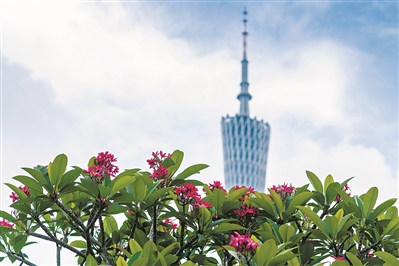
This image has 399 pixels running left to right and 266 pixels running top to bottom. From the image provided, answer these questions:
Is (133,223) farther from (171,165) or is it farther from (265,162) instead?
(265,162)

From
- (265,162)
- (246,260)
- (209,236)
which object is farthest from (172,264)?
(265,162)

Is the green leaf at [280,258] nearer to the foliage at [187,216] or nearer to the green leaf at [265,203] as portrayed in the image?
the foliage at [187,216]

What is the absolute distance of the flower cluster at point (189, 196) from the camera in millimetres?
2689

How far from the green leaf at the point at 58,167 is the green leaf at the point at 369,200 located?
1.75 metres

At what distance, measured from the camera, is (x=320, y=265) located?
277cm

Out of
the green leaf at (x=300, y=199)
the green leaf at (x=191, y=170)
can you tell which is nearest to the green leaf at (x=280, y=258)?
the green leaf at (x=300, y=199)

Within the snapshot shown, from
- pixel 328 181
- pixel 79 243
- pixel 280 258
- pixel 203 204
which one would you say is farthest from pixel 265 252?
pixel 79 243

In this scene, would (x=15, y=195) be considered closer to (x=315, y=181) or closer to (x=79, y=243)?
(x=79, y=243)

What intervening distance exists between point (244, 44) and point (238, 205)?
8925cm

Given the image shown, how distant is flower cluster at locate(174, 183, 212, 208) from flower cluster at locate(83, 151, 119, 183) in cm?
38

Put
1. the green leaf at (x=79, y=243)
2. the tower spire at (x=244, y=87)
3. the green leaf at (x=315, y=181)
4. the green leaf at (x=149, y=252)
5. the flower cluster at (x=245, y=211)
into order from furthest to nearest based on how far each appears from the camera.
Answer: the tower spire at (x=244, y=87), the green leaf at (x=79, y=243), the green leaf at (x=315, y=181), the flower cluster at (x=245, y=211), the green leaf at (x=149, y=252)

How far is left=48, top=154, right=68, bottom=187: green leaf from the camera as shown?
258 centimetres

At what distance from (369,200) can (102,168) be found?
5.17ft

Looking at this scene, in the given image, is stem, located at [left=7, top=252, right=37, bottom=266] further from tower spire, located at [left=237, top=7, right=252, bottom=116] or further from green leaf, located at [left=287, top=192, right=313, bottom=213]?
tower spire, located at [left=237, top=7, right=252, bottom=116]
